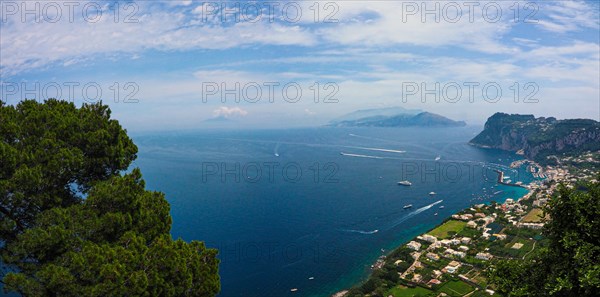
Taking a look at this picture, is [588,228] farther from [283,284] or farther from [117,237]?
[283,284]

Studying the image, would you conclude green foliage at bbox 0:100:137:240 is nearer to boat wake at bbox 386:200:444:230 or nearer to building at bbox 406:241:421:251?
building at bbox 406:241:421:251

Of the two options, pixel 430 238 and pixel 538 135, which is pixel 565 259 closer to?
pixel 430 238

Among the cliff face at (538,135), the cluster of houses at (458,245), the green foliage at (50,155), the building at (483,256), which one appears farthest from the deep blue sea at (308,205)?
the green foliage at (50,155)

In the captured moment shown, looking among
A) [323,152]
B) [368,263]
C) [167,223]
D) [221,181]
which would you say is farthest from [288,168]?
[167,223]

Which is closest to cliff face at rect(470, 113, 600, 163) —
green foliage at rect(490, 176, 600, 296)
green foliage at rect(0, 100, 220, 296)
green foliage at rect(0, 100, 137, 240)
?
green foliage at rect(490, 176, 600, 296)

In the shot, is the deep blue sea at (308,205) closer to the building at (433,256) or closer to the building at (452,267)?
the building at (433,256)
